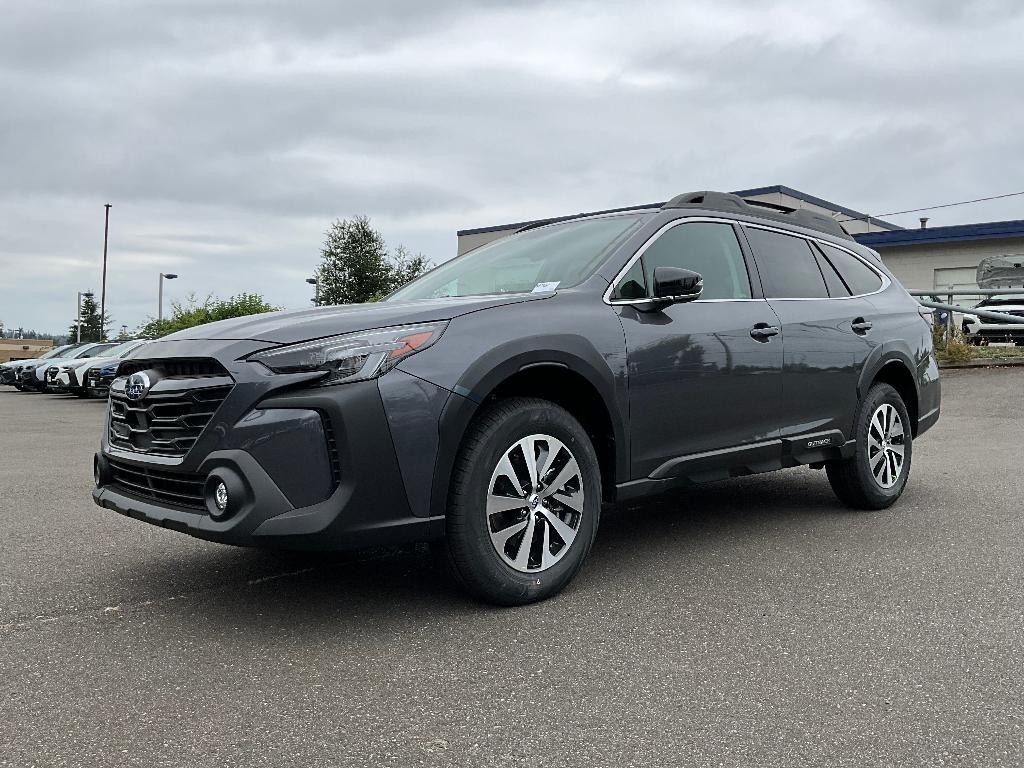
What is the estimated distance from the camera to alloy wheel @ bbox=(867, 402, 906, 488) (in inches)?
229

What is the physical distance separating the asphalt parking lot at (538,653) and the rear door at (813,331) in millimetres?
678

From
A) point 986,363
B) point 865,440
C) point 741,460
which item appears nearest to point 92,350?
point 986,363

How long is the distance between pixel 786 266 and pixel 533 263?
1619mm

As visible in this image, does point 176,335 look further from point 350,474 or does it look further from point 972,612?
point 972,612

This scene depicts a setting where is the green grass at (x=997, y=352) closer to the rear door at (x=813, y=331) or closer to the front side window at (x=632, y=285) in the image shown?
the rear door at (x=813, y=331)

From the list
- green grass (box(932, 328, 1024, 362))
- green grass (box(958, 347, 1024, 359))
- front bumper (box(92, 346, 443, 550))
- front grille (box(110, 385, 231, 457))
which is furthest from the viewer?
green grass (box(958, 347, 1024, 359))

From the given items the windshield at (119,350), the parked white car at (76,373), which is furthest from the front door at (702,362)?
the windshield at (119,350)

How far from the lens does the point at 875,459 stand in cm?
586

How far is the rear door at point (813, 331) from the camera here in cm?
518

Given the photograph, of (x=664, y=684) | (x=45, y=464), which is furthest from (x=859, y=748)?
(x=45, y=464)

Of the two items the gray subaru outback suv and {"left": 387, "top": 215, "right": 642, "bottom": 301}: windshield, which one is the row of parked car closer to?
{"left": 387, "top": 215, "right": 642, "bottom": 301}: windshield

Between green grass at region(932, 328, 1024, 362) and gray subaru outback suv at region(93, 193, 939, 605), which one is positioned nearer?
gray subaru outback suv at region(93, 193, 939, 605)

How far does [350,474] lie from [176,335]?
1184mm

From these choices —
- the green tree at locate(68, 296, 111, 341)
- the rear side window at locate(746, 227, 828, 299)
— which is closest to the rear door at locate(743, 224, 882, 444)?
the rear side window at locate(746, 227, 828, 299)
